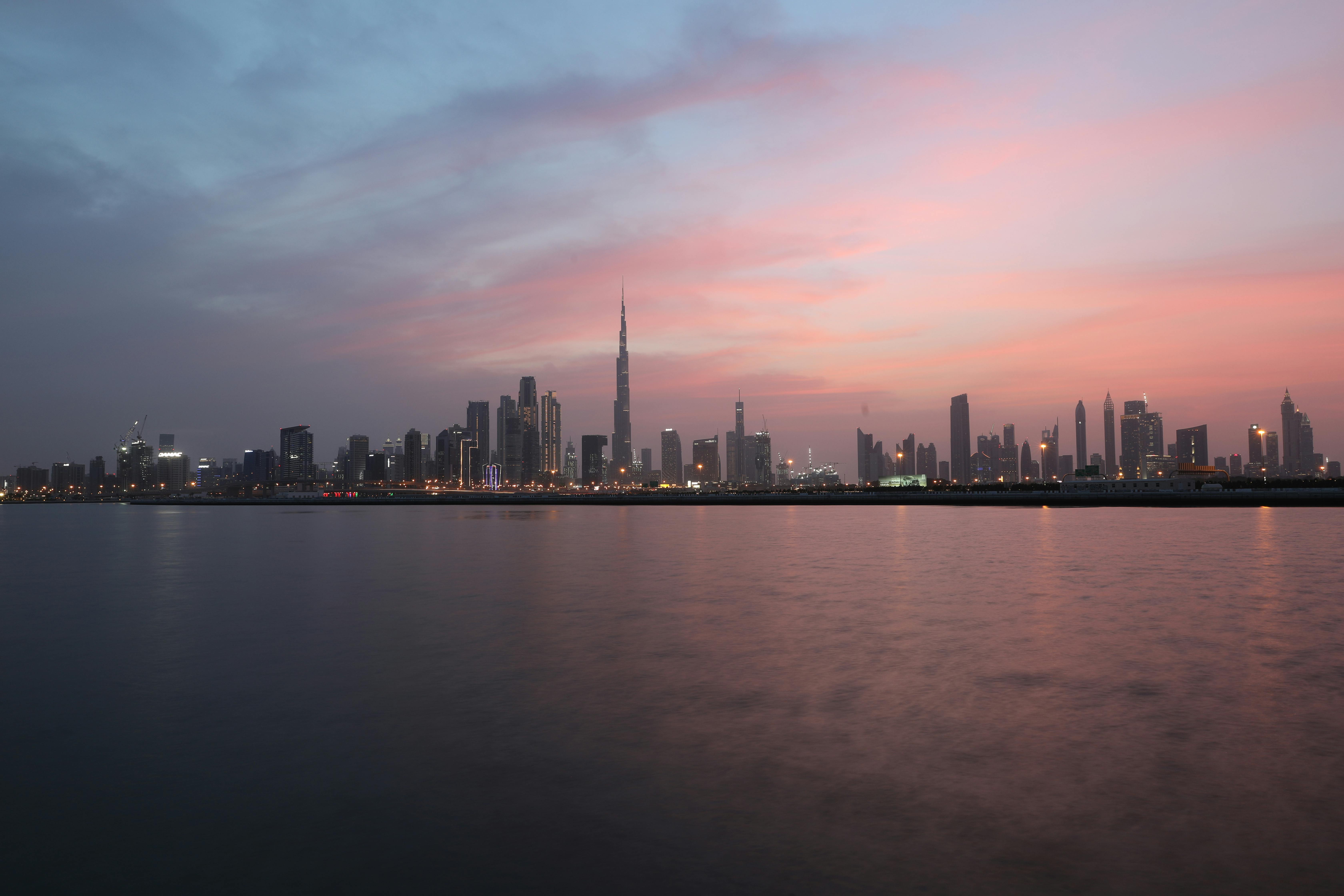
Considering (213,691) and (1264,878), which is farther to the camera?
(213,691)

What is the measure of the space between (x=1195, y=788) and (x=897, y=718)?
442cm

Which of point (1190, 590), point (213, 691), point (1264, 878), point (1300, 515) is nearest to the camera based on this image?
point (1264, 878)

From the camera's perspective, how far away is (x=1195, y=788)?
9891mm

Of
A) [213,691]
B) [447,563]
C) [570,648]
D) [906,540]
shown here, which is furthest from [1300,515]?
[213,691]

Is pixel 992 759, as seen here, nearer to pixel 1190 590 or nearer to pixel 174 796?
pixel 174 796

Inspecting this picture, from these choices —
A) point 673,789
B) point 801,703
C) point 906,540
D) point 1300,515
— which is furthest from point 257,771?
point 1300,515

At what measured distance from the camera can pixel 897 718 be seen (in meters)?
13.3

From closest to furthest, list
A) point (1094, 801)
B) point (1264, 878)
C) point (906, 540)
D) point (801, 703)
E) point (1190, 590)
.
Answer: point (1264, 878)
point (1094, 801)
point (801, 703)
point (1190, 590)
point (906, 540)

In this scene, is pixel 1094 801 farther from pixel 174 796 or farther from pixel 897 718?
pixel 174 796

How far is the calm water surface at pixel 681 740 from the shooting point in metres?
7.87

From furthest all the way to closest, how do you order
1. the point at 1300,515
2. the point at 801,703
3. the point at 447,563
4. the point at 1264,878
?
the point at 1300,515 → the point at 447,563 → the point at 801,703 → the point at 1264,878

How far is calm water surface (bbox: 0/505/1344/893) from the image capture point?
7.87 m

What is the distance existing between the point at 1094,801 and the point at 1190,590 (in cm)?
2557

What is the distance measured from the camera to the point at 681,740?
39.9ft
